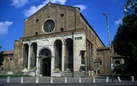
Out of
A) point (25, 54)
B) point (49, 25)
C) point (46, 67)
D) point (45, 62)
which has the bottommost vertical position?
point (46, 67)

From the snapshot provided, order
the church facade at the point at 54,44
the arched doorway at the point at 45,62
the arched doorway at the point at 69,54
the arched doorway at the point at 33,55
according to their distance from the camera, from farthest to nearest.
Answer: the arched doorway at the point at 33,55 → the arched doorway at the point at 45,62 → the arched doorway at the point at 69,54 → the church facade at the point at 54,44

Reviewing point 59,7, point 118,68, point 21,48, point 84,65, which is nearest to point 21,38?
point 21,48

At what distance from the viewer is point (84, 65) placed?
33156mm

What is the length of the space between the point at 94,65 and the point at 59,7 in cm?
1735

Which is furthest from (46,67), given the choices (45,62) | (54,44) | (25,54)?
(25,54)

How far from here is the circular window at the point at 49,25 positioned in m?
39.4

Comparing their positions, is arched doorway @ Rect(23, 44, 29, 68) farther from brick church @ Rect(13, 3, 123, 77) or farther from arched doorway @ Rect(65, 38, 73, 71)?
arched doorway @ Rect(65, 38, 73, 71)

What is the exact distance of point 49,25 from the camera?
39.8m

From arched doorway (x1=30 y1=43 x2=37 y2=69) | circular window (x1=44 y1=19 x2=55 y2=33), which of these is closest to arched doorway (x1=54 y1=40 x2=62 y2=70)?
circular window (x1=44 y1=19 x2=55 y2=33)

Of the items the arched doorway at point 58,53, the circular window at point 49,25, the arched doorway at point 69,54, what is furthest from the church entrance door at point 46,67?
the circular window at point 49,25

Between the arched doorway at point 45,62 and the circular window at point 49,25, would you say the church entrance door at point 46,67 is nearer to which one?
the arched doorway at point 45,62

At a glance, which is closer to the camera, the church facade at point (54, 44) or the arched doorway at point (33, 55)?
the church facade at point (54, 44)

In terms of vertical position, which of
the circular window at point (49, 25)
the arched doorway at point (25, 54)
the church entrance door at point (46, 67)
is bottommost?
the church entrance door at point (46, 67)

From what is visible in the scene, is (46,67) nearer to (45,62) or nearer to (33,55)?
(45,62)
